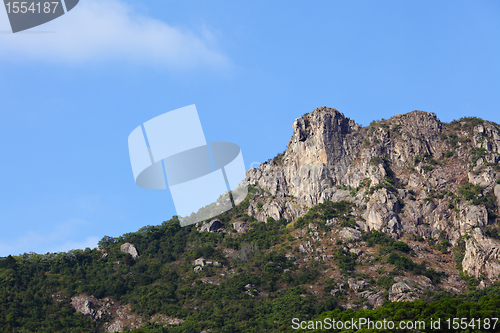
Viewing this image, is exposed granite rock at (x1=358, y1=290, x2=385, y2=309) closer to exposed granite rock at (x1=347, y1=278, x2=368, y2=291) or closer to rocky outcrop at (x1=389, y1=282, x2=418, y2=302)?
exposed granite rock at (x1=347, y1=278, x2=368, y2=291)

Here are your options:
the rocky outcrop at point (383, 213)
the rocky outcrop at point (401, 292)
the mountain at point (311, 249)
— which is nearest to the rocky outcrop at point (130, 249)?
the mountain at point (311, 249)

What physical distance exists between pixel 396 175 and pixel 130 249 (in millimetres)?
46158

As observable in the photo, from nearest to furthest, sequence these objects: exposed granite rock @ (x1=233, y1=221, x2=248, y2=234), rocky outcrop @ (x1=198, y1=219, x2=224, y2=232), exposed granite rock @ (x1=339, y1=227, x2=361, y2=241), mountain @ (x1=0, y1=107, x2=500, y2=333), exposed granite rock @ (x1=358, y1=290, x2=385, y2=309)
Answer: exposed granite rock @ (x1=358, y1=290, x2=385, y2=309) < mountain @ (x1=0, y1=107, x2=500, y2=333) < exposed granite rock @ (x1=339, y1=227, x2=361, y2=241) < exposed granite rock @ (x1=233, y1=221, x2=248, y2=234) < rocky outcrop @ (x1=198, y1=219, x2=224, y2=232)

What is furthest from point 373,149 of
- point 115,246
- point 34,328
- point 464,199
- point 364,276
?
point 34,328

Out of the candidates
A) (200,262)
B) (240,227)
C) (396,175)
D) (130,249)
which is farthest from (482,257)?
(130,249)

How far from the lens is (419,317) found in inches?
1937

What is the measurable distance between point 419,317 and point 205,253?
46594 mm

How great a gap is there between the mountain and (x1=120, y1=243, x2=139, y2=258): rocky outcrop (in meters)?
0.24

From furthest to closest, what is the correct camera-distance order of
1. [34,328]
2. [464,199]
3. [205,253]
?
[205,253]
[464,199]
[34,328]

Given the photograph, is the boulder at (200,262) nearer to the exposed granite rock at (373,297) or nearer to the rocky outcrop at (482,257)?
the exposed granite rock at (373,297)

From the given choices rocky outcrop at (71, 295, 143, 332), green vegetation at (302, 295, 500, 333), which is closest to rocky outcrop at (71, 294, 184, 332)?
rocky outcrop at (71, 295, 143, 332)

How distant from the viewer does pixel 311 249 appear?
8444 cm

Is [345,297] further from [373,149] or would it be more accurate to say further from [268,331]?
[373,149]

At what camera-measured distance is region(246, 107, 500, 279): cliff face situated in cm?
8265
